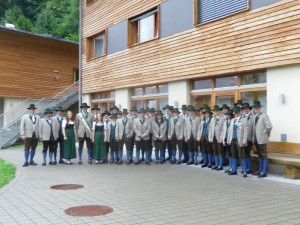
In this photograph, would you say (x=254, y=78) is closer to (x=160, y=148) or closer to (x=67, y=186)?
(x=160, y=148)

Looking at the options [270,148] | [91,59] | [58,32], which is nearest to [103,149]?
[270,148]

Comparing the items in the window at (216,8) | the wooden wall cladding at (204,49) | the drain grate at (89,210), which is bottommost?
the drain grate at (89,210)

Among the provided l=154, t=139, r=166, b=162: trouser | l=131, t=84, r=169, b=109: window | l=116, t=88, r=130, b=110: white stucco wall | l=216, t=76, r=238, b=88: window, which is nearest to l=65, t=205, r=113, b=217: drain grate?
l=154, t=139, r=166, b=162: trouser

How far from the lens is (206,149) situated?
12414 millimetres

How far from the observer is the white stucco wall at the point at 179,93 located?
14.9 metres

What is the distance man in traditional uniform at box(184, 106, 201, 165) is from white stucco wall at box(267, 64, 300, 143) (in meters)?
2.43

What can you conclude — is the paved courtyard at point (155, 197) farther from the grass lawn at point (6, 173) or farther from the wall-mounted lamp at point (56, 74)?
the wall-mounted lamp at point (56, 74)

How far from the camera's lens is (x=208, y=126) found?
12148 mm

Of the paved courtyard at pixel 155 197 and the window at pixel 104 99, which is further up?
the window at pixel 104 99

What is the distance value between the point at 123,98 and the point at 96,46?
492 centimetres

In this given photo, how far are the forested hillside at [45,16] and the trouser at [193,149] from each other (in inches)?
1448

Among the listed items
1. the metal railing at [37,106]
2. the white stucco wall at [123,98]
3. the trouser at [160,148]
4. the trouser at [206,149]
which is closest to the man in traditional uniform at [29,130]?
the trouser at [160,148]

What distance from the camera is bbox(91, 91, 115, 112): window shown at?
2075 centimetres

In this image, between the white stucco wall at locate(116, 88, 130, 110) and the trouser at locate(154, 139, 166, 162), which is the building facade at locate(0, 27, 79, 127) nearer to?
the white stucco wall at locate(116, 88, 130, 110)
